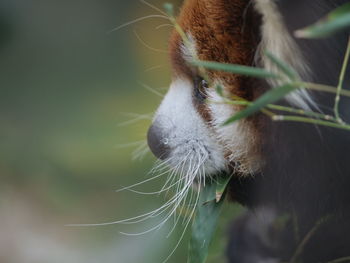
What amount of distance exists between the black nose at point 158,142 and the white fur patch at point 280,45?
392 mm

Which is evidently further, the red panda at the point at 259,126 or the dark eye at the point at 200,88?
the dark eye at the point at 200,88

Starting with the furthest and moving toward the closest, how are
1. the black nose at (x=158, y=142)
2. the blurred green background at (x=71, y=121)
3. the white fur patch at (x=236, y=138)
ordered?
the blurred green background at (x=71, y=121)
the black nose at (x=158, y=142)
the white fur patch at (x=236, y=138)

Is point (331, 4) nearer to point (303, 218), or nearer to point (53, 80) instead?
point (303, 218)

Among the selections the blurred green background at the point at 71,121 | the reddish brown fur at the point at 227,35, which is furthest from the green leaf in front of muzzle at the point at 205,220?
the blurred green background at the point at 71,121

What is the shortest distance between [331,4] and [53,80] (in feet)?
7.16

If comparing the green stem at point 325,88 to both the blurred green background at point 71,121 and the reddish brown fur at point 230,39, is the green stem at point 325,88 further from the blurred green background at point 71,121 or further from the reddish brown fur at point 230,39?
the blurred green background at point 71,121

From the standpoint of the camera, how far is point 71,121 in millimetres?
3064

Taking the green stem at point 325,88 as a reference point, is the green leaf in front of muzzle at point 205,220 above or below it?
below

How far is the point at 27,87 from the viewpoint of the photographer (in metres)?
3.21

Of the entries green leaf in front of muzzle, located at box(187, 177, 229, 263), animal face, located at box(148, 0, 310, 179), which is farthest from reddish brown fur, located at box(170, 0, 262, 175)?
green leaf in front of muzzle, located at box(187, 177, 229, 263)

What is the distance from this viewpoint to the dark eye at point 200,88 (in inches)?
58.5

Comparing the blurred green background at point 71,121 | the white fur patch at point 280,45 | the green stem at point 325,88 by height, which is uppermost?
the white fur patch at point 280,45

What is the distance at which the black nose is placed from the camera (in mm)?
1569

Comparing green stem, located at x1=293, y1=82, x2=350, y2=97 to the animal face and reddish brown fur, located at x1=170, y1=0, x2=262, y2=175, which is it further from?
reddish brown fur, located at x1=170, y1=0, x2=262, y2=175
